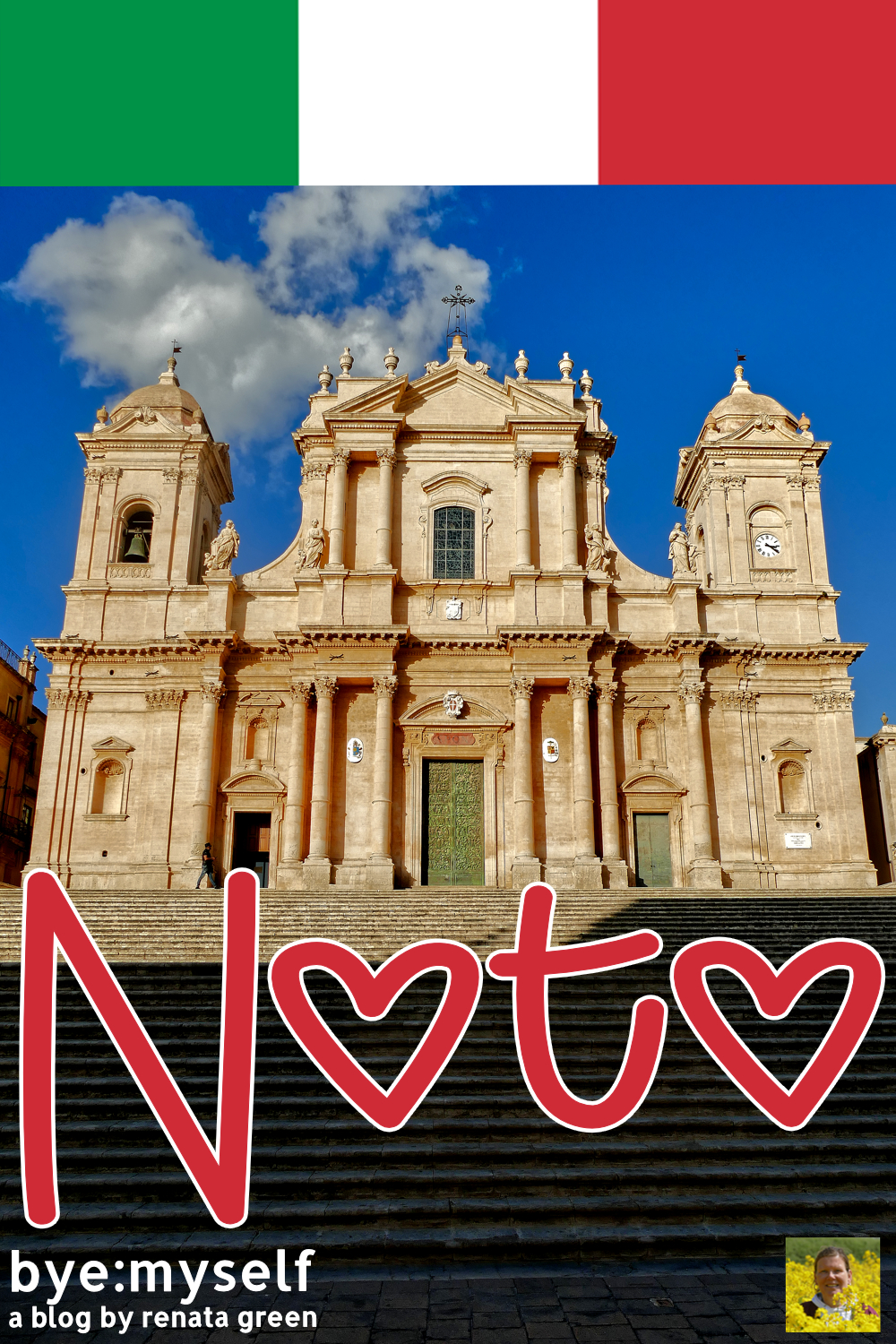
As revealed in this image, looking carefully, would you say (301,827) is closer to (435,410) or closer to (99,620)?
(99,620)

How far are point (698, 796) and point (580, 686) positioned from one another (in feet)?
13.1

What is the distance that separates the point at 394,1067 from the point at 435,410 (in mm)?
20904

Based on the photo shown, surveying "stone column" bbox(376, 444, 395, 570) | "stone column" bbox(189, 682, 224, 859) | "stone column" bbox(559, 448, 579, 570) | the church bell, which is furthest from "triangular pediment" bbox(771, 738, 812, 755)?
the church bell

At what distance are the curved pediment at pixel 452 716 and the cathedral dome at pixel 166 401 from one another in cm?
1138

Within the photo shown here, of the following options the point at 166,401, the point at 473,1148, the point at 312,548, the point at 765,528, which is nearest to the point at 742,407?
the point at 765,528

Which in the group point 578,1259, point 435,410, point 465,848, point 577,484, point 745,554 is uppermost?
point 435,410

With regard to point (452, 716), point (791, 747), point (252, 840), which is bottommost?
point (252, 840)

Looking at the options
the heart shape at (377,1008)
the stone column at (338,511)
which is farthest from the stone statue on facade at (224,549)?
the heart shape at (377,1008)

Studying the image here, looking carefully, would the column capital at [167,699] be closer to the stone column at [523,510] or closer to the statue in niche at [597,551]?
the stone column at [523,510]

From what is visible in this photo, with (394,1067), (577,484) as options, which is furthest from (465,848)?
(394,1067)

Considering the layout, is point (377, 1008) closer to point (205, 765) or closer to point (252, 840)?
point (205, 765)

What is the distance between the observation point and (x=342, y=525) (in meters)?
27.0

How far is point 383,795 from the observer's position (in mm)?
24734

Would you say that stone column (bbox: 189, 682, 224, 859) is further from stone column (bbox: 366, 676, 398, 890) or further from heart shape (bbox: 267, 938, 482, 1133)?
heart shape (bbox: 267, 938, 482, 1133)
